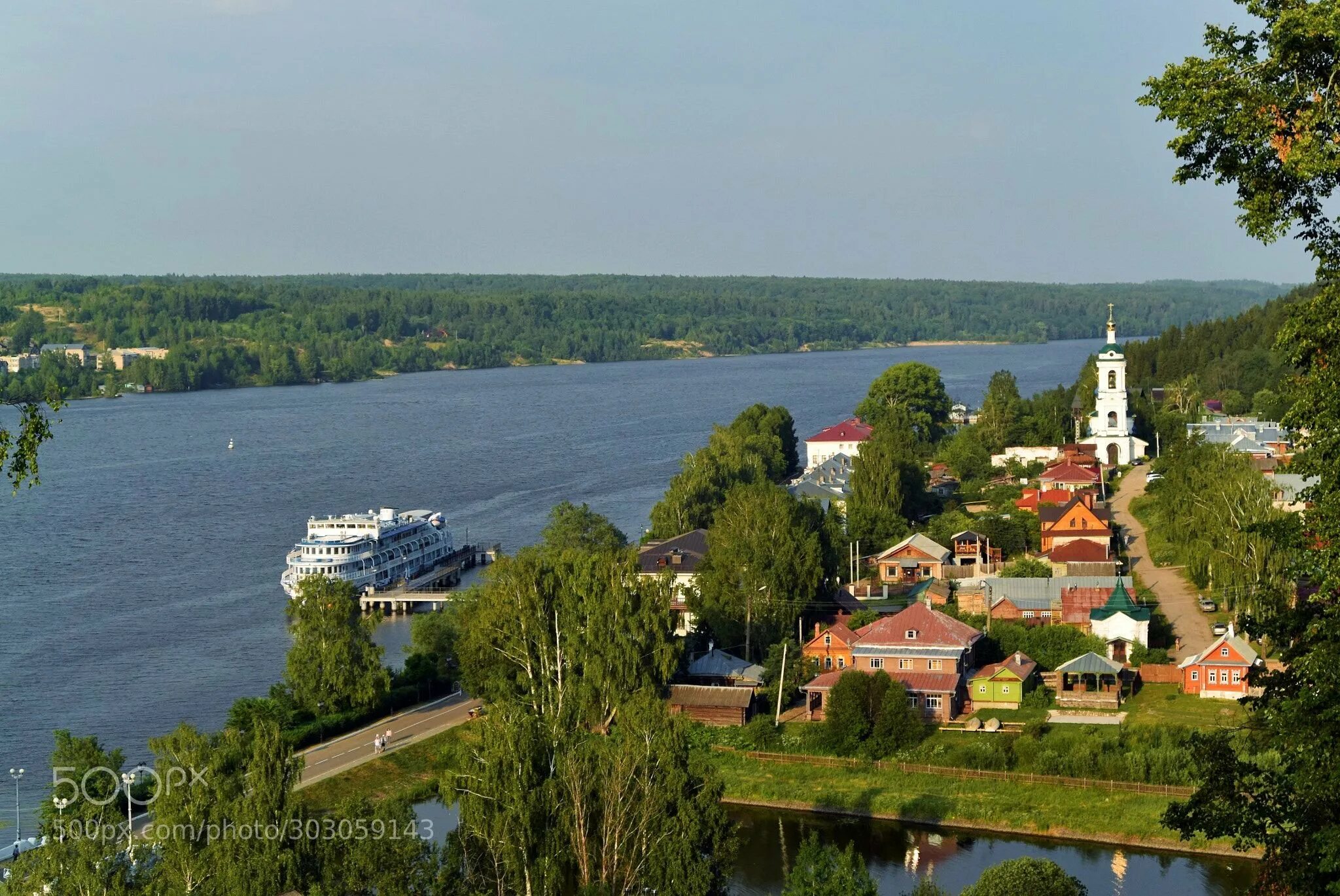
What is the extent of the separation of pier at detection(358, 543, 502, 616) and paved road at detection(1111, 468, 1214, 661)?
13.8 meters

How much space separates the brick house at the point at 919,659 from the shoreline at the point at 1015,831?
2818mm

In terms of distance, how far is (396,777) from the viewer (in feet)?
68.4

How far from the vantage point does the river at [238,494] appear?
87.4ft

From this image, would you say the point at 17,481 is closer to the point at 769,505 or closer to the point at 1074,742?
the point at 1074,742

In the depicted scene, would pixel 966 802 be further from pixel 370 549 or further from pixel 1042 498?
pixel 370 549

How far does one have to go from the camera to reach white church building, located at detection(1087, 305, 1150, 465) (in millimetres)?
48031

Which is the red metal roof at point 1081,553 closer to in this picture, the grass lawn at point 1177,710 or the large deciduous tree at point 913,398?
the grass lawn at point 1177,710

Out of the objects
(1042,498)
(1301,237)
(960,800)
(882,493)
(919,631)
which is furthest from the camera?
(1042,498)

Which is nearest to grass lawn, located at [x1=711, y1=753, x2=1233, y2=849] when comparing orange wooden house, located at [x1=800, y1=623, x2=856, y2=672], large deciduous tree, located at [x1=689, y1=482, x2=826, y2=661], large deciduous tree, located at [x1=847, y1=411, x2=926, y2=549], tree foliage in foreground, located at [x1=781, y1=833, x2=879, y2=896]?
orange wooden house, located at [x1=800, y1=623, x2=856, y2=672]

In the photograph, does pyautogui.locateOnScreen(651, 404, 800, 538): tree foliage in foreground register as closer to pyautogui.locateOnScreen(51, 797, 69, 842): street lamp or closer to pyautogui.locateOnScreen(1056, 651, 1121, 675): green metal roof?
pyautogui.locateOnScreen(1056, 651, 1121, 675): green metal roof

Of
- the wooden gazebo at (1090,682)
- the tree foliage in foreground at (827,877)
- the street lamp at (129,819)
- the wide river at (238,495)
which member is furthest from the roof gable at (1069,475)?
the tree foliage in foreground at (827,877)

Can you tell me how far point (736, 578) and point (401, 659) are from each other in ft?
23.6

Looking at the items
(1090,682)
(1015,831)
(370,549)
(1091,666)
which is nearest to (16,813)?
(1015,831)

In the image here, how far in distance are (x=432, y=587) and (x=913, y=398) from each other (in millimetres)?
26080
